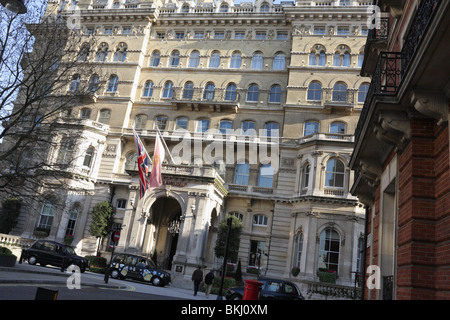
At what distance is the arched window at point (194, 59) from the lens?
3941 centimetres

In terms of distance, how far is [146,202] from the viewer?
30.1 metres

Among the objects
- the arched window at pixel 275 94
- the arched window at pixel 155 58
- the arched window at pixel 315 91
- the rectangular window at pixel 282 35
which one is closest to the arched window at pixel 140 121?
the arched window at pixel 155 58

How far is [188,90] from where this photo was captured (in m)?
38.7

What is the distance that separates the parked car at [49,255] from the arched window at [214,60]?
2280cm

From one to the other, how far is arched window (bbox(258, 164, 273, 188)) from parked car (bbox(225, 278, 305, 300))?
17.6 m

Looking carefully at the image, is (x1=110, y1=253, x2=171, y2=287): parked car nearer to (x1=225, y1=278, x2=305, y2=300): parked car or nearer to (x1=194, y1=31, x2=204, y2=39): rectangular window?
(x1=225, y1=278, x2=305, y2=300): parked car

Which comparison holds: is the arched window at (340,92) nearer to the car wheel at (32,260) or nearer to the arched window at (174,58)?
the arched window at (174,58)

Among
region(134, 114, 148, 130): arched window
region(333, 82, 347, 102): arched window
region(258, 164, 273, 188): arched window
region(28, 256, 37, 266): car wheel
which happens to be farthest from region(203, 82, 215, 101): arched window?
region(28, 256, 37, 266): car wheel

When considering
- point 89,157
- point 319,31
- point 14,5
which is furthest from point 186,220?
point 319,31

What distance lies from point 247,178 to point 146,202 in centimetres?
965

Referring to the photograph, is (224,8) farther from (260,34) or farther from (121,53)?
(121,53)

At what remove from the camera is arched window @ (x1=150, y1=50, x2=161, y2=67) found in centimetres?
4044
